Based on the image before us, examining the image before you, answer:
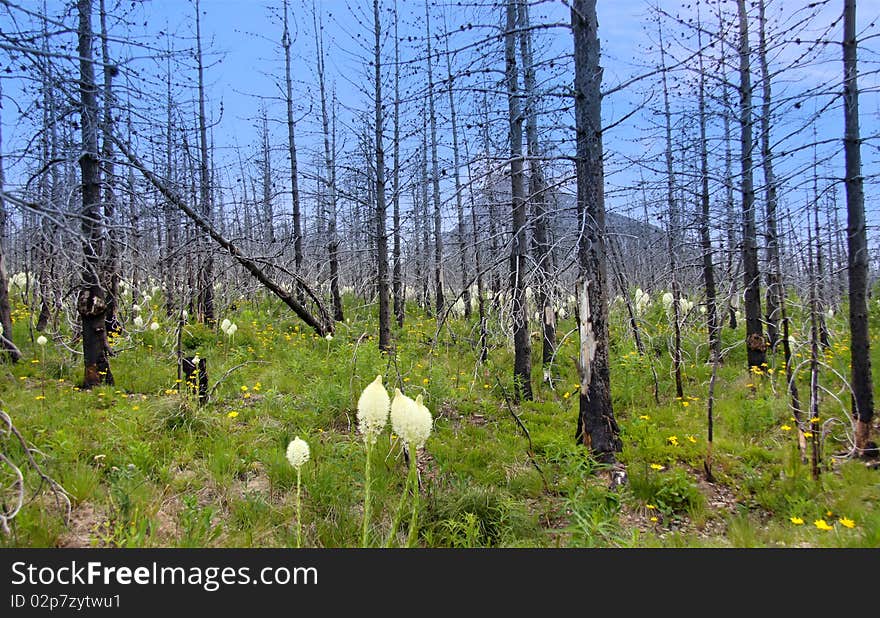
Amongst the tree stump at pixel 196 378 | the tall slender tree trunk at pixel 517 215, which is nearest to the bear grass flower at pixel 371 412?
the tall slender tree trunk at pixel 517 215

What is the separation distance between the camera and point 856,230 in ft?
16.8

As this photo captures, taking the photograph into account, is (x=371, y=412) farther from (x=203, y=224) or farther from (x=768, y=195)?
(x=768, y=195)

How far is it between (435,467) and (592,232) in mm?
2878

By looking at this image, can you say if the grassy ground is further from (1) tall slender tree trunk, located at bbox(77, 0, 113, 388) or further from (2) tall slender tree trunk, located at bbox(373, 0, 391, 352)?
(2) tall slender tree trunk, located at bbox(373, 0, 391, 352)

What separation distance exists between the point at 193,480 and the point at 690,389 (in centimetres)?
733

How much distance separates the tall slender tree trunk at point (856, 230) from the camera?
5.09 m

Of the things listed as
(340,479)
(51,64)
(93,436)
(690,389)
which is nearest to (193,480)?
(340,479)

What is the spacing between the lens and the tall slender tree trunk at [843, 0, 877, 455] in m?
5.09

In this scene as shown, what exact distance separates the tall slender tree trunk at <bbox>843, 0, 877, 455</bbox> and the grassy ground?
0.62 metres

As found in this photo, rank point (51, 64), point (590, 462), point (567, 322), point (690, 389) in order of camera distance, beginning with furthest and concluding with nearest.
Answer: point (567, 322) → point (690, 389) → point (590, 462) → point (51, 64)

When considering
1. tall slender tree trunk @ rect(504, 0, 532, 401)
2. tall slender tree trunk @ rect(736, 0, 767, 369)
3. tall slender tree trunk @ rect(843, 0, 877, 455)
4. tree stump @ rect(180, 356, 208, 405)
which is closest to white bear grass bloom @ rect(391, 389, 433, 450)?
tall slender tree trunk @ rect(504, 0, 532, 401)

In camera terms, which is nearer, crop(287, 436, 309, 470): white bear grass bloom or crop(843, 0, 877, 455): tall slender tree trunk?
crop(287, 436, 309, 470): white bear grass bloom

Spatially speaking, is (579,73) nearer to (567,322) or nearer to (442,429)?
(442,429)
